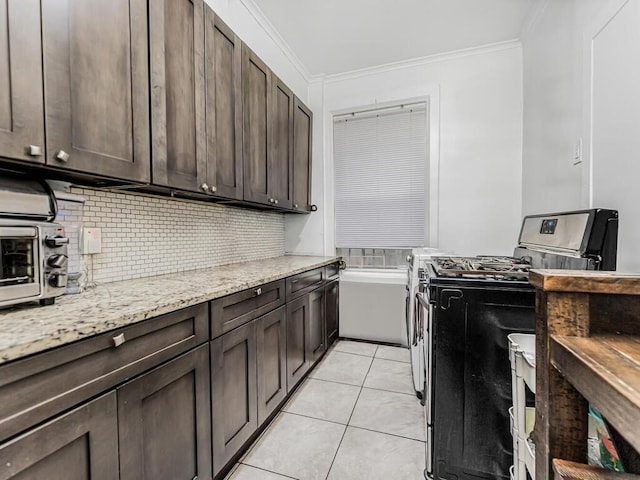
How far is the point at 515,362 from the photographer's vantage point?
97 centimetres

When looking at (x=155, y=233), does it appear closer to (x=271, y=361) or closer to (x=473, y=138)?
(x=271, y=361)

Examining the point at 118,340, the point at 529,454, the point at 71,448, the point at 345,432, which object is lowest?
the point at 345,432

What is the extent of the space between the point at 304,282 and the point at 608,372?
189 cm

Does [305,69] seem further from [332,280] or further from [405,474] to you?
[405,474]

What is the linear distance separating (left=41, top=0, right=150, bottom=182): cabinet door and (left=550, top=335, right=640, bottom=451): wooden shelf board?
1.45 metres

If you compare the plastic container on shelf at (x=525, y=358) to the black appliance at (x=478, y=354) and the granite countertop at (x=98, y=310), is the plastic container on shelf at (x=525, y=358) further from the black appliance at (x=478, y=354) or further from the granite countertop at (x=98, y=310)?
the granite countertop at (x=98, y=310)

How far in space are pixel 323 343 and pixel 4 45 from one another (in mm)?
2537

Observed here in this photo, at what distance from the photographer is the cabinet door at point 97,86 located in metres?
0.98

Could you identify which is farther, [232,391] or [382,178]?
[382,178]

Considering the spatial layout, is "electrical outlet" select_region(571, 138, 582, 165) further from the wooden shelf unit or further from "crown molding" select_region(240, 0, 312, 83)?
"crown molding" select_region(240, 0, 312, 83)

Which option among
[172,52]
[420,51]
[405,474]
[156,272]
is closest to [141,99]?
[172,52]

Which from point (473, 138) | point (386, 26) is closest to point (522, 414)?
point (473, 138)

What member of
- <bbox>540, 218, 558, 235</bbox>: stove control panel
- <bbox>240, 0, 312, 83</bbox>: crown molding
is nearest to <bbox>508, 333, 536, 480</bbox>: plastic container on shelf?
<bbox>540, 218, 558, 235</bbox>: stove control panel

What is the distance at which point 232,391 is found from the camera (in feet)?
4.63
